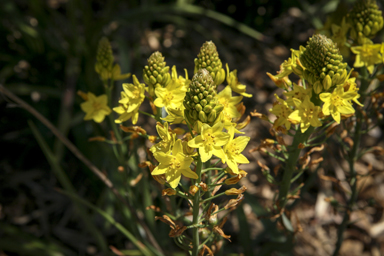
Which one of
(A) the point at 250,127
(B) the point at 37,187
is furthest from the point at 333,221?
(B) the point at 37,187

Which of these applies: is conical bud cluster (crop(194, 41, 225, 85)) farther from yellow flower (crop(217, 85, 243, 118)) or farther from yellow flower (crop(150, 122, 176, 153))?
yellow flower (crop(150, 122, 176, 153))

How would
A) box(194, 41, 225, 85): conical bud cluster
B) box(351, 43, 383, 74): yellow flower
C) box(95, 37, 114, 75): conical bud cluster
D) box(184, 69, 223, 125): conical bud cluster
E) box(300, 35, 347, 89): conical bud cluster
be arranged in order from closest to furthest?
box(184, 69, 223, 125): conical bud cluster → box(300, 35, 347, 89): conical bud cluster → box(194, 41, 225, 85): conical bud cluster → box(351, 43, 383, 74): yellow flower → box(95, 37, 114, 75): conical bud cluster

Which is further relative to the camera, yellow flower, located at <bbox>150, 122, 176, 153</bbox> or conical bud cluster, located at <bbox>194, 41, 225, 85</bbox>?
conical bud cluster, located at <bbox>194, 41, 225, 85</bbox>

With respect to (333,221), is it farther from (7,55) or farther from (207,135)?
(7,55)

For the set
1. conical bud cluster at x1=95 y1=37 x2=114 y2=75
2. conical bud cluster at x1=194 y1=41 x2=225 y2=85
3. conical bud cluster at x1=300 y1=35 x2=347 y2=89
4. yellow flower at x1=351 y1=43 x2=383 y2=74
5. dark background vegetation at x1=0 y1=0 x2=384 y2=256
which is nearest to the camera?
conical bud cluster at x1=300 y1=35 x2=347 y2=89

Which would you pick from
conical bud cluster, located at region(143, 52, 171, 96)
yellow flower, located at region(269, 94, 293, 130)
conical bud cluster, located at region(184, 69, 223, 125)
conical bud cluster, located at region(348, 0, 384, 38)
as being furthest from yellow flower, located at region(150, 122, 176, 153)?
conical bud cluster, located at region(348, 0, 384, 38)

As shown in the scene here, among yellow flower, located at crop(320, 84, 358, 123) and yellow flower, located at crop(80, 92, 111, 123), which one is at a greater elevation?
yellow flower, located at crop(80, 92, 111, 123)

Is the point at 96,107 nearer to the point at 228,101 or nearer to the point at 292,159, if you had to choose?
the point at 228,101
